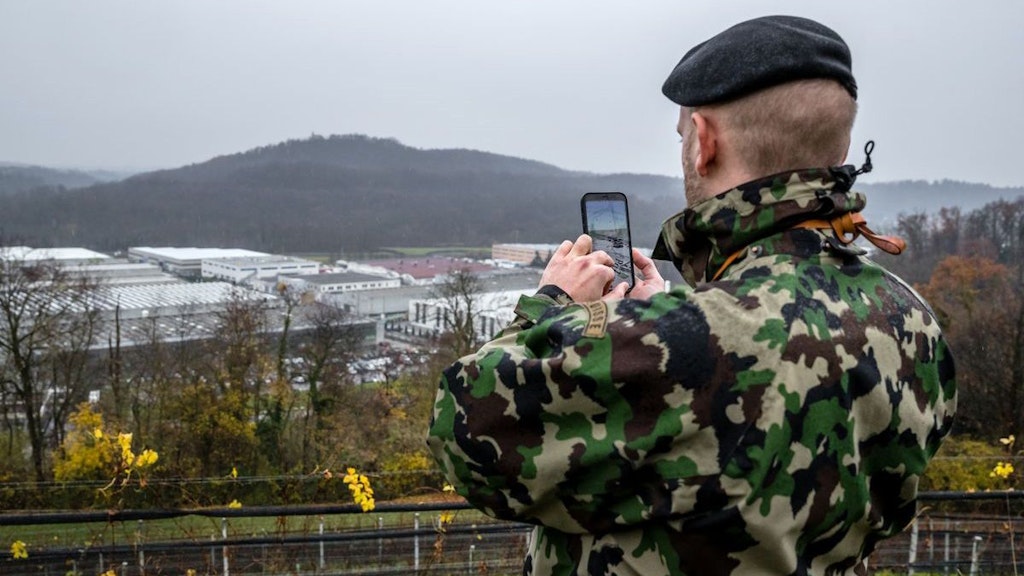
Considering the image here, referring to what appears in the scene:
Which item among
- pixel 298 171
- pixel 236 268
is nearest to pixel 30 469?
pixel 236 268

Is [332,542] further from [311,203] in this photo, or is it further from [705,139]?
[311,203]

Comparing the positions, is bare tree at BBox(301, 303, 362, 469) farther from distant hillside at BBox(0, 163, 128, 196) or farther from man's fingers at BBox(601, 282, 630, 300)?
distant hillside at BBox(0, 163, 128, 196)

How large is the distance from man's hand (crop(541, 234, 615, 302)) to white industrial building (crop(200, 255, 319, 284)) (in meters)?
64.5

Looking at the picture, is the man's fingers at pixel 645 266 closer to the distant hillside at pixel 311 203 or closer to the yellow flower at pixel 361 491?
the yellow flower at pixel 361 491

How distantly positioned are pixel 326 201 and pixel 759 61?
4927 inches

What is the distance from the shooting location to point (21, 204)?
102 meters

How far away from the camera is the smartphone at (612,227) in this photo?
157 centimetres

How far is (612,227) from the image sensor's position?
1.66 m

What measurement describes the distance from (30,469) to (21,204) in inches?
3951

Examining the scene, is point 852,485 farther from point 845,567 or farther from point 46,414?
point 46,414

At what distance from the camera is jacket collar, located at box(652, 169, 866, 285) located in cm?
121

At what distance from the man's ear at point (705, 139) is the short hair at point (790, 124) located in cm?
2

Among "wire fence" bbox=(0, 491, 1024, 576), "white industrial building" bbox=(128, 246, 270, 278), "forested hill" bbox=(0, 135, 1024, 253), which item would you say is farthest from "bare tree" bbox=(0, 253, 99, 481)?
"white industrial building" bbox=(128, 246, 270, 278)

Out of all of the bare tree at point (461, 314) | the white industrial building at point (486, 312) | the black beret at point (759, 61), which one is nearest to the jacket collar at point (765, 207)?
the black beret at point (759, 61)
